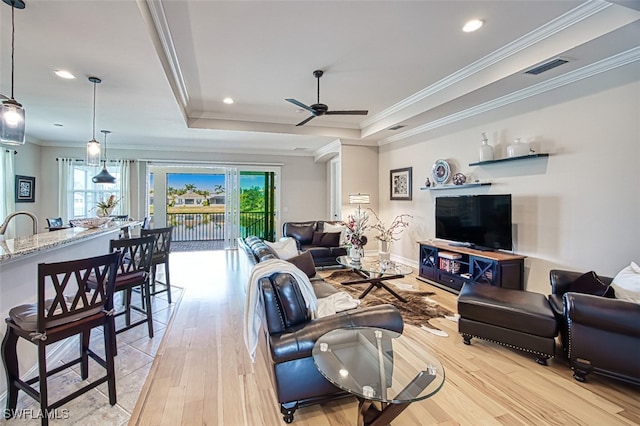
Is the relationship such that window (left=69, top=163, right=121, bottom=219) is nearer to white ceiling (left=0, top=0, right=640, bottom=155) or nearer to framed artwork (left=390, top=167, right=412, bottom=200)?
white ceiling (left=0, top=0, right=640, bottom=155)

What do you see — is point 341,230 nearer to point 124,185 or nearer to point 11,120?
point 11,120

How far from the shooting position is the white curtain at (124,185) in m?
7.50

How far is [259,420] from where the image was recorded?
1.98 metres

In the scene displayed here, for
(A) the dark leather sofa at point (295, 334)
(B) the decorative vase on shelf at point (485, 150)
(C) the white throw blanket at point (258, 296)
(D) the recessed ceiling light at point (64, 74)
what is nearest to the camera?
(A) the dark leather sofa at point (295, 334)

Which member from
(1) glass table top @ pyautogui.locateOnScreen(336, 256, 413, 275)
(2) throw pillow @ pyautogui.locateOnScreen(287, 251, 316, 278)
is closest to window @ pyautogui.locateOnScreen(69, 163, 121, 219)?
(2) throw pillow @ pyautogui.locateOnScreen(287, 251, 316, 278)

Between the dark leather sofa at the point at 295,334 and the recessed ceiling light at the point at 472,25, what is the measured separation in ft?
8.89

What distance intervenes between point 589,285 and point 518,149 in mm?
1862

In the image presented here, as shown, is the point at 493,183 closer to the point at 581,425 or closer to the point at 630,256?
the point at 630,256

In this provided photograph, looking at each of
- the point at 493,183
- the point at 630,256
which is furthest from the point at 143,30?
the point at 630,256

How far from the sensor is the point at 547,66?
10.5ft

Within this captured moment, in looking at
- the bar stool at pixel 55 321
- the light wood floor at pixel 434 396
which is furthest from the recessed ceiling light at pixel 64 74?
the light wood floor at pixel 434 396

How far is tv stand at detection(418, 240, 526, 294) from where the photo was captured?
3861 millimetres

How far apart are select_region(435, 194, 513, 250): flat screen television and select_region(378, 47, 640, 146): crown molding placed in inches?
51.8

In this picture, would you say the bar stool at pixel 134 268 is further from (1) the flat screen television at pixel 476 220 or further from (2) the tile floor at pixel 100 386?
(1) the flat screen television at pixel 476 220
